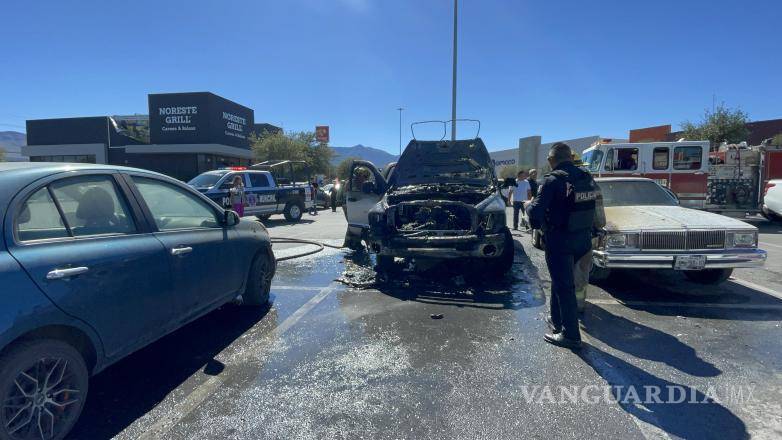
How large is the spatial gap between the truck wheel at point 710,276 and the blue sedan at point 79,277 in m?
6.36

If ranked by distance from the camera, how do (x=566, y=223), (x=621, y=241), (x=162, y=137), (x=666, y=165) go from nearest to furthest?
1. (x=566, y=223)
2. (x=621, y=241)
3. (x=666, y=165)
4. (x=162, y=137)

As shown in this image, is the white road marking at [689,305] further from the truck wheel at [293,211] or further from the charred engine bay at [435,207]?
the truck wheel at [293,211]

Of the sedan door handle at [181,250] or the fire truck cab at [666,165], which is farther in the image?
the fire truck cab at [666,165]

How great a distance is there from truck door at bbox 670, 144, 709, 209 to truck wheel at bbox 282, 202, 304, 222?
1216cm

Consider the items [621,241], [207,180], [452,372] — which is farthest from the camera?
[207,180]

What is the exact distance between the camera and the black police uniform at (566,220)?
12.9 feet

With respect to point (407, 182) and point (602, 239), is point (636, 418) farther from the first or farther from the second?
point (407, 182)

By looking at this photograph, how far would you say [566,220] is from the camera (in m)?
3.95

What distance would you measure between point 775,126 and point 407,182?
4307 centimetres

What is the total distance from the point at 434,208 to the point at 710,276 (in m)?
3.91

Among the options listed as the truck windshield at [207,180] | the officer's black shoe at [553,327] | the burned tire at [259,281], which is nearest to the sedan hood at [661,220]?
the officer's black shoe at [553,327]

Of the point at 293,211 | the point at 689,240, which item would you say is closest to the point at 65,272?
the point at 689,240

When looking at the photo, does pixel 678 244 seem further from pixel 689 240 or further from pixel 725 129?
pixel 725 129

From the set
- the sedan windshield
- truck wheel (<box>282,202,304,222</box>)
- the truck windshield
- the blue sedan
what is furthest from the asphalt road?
truck wheel (<box>282,202,304,222</box>)
